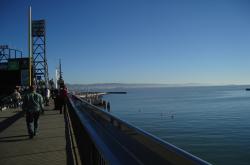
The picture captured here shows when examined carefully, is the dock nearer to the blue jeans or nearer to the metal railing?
the metal railing

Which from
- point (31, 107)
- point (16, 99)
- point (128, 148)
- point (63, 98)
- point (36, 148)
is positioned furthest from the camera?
point (16, 99)

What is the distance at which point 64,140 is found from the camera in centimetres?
1050

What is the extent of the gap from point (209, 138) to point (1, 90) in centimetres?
3048

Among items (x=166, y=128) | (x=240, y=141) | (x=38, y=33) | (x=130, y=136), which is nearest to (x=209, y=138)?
(x=240, y=141)

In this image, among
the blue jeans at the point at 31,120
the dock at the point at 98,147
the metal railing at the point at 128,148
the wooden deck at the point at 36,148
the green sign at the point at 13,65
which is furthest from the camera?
the green sign at the point at 13,65

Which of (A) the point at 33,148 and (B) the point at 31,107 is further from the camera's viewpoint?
(B) the point at 31,107

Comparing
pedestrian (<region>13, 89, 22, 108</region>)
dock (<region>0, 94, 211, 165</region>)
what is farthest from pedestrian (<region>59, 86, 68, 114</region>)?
dock (<region>0, 94, 211, 165</region>)

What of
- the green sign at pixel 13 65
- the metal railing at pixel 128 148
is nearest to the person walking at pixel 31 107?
the metal railing at pixel 128 148

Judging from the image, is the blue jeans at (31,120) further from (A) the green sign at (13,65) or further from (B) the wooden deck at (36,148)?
(A) the green sign at (13,65)

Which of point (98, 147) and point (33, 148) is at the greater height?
point (98, 147)

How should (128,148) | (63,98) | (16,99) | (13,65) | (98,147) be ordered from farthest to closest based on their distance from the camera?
1. (13,65)
2. (16,99)
3. (63,98)
4. (98,147)
5. (128,148)

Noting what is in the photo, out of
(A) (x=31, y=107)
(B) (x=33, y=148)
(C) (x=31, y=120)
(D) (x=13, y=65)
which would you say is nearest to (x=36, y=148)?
(B) (x=33, y=148)

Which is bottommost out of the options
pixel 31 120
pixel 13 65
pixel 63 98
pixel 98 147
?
pixel 31 120

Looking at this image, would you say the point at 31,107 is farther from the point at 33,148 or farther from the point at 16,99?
the point at 16,99
